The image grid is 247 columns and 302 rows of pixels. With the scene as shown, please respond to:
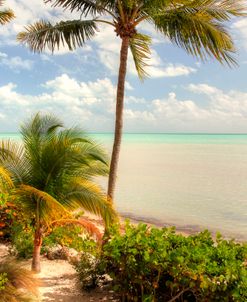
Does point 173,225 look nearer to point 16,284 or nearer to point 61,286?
point 61,286

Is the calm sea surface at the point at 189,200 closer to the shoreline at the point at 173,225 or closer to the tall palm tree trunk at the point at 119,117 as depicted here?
the shoreline at the point at 173,225

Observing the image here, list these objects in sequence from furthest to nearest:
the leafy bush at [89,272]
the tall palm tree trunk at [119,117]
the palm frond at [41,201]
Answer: the tall palm tree trunk at [119,117], the leafy bush at [89,272], the palm frond at [41,201]

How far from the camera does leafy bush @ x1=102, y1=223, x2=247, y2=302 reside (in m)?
5.27

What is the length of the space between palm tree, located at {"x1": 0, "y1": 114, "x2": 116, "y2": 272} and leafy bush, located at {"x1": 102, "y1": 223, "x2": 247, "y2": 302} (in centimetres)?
128

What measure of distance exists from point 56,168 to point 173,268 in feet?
10.3

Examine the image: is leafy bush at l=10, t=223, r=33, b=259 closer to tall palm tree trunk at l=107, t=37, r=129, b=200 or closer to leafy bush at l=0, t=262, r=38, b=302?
tall palm tree trunk at l=107, t=37, r=129, b=200

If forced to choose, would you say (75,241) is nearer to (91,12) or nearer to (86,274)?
(86,274)

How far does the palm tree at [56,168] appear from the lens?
755 cm

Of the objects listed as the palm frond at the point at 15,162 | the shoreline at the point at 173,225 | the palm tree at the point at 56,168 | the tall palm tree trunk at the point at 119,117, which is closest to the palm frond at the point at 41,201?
the palm tree at the point at 56,168

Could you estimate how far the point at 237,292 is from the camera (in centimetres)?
511

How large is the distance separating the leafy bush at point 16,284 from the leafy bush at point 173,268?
3.94 feet

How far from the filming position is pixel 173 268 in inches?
214

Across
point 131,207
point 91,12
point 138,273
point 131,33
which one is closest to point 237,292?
point 138,273

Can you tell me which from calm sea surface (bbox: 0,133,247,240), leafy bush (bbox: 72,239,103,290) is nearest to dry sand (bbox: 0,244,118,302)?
leafy bush (bbox: 72,239,103,290)
